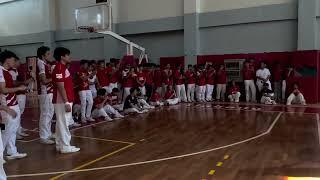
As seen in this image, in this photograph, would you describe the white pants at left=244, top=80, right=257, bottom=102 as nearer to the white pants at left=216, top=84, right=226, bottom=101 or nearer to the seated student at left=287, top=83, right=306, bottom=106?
the white pants at left=216, top=84, right=226, bottom=101

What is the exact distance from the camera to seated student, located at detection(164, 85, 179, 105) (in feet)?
48.1

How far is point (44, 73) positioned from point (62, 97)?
4.22ft

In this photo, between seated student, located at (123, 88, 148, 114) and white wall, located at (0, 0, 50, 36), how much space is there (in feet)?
40.9

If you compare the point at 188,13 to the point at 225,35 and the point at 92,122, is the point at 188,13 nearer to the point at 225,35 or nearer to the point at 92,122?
the point at 225,35

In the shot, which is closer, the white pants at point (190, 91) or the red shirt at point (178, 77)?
the red shirt at point (178, 77)

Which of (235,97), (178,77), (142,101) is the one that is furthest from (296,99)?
(142,101)

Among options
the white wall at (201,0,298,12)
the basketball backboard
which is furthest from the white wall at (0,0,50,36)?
the white wall at (201,0,298,12)

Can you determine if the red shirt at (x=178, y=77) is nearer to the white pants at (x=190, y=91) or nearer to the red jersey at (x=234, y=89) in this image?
the white pants at (x=190, y=91)

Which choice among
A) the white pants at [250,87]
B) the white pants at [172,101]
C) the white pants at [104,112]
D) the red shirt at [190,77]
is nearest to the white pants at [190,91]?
the red shirt at [190,77]

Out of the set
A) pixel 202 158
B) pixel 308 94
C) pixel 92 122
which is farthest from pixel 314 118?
pixel 92 122

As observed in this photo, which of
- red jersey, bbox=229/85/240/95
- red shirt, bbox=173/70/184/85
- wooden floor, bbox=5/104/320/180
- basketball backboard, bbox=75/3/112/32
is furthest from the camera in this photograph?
basketball backboard, bbox=75/3/112/32

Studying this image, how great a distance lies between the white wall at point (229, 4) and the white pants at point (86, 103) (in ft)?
30.2

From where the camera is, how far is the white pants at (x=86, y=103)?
34.0ft

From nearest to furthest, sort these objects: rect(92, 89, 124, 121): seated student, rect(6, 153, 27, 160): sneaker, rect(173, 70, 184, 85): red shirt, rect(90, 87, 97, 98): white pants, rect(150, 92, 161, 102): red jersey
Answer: rect(6, 153, 27, 160): sneaker < rect(92, 89, 124, 121): seated student < rect(90, 87, 97, 98): white pants < rect(150, 92, 161, 102): red jersey < rect(173, 70, 184, 85): red shirt
